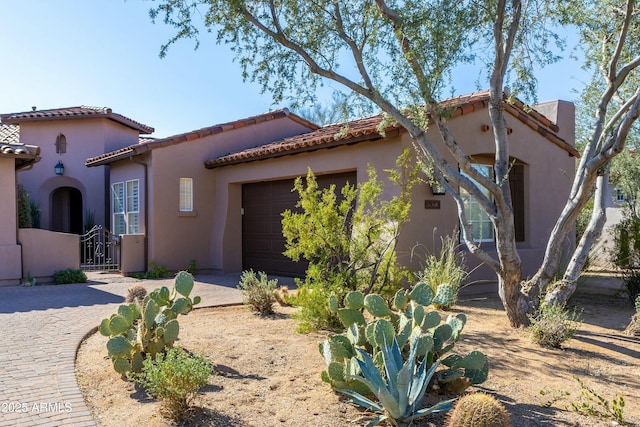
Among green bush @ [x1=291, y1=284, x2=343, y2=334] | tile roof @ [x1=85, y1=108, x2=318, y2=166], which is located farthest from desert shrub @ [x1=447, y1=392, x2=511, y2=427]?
tile roof @ [x1=85, y1=108, x2=318, y2=166]

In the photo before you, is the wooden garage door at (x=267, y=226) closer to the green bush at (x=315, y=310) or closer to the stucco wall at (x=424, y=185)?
the stucco wall at (x=424, y=185)

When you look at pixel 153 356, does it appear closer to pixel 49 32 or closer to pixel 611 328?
pixel 611 328

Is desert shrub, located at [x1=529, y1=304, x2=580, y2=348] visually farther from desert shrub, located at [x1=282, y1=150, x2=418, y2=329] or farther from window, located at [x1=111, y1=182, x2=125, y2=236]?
window, located at [x1=111, y1=182, x2=125, y2=236]

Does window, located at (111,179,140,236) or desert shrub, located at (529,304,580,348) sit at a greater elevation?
window, located at (111,179,140,236)

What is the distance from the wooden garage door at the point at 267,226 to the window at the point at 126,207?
3143 mm

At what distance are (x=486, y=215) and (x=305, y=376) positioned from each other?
24.8 feet

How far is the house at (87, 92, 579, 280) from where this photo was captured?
1050 centimetres

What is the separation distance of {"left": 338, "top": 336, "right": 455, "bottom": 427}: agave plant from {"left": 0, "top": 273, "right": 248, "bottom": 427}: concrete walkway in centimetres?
216

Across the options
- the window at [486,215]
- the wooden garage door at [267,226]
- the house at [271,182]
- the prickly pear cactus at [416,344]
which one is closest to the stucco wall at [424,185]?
the house at [271,182]

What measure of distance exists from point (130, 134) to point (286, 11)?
14.7 metres

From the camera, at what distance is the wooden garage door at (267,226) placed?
43.0 feet

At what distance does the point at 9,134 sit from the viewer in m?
20.1

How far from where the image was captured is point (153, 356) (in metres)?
5.12

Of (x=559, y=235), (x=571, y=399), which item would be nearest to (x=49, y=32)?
(x=559, y=235)
